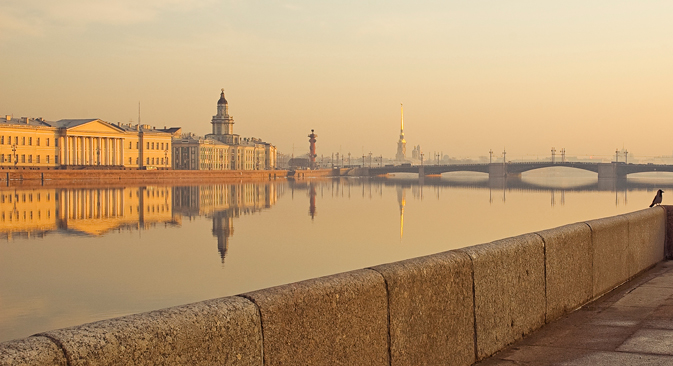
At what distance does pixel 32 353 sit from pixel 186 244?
29052 millimetres

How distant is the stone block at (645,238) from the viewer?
9.41m

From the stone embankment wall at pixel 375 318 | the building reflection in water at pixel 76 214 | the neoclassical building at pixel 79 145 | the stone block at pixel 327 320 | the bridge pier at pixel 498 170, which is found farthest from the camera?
the bridge pier at pixel 498 170

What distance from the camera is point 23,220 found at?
40.7 metres

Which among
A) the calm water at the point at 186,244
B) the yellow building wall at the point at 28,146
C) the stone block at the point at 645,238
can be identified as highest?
the yellow building wall at the point at 28,146

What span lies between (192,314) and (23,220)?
40804 mm

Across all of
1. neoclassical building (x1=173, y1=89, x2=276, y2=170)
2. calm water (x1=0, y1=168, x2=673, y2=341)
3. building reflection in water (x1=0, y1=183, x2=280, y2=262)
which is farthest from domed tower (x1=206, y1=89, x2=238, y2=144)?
calm water (x1=0, y1=168, x2=673, y2=341)

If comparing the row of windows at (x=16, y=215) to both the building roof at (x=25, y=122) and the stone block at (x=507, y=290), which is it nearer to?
the stone block at (x=507, y=290)

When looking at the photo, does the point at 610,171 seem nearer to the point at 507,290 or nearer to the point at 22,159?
the point at 22,159

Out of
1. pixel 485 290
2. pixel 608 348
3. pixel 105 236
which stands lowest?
pixel 105 236

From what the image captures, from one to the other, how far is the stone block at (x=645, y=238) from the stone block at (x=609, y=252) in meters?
0.28

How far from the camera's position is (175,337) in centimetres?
311

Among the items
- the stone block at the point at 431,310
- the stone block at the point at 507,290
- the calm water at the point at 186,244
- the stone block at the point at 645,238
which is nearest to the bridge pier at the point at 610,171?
the calm water at the point at 186,244

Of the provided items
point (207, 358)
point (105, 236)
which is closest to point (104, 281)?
point (105, 236)

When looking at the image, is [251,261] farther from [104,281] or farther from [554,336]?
[554,336]
